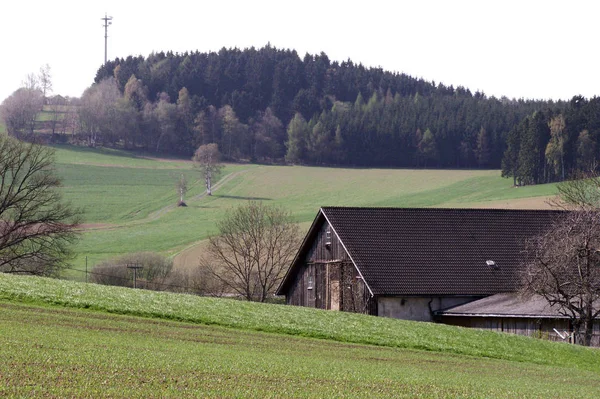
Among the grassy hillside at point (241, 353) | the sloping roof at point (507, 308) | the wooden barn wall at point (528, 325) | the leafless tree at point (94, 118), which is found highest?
the leafless tree at point (94, 118)

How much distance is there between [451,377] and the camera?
913 inches

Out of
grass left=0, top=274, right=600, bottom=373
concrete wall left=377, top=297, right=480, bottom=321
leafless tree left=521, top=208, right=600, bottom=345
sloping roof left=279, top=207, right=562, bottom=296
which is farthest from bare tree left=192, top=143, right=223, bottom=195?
grass left=0, top=274, right=600, bottom=373

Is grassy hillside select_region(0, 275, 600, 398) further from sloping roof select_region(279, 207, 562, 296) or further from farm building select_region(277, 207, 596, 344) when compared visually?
sloping roof select_region(279, 207, 562, 296)

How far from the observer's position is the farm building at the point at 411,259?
46594 mm

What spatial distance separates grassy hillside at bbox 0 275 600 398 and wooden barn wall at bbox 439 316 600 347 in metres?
6.47

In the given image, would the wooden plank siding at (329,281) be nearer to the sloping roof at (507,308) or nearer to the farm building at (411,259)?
the farm building at (411,259)

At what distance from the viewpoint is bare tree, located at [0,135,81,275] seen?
2274 inches

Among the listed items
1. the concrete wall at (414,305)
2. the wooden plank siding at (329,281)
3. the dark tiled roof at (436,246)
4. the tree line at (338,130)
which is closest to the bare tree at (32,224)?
the wooden plank siding at (329,281)

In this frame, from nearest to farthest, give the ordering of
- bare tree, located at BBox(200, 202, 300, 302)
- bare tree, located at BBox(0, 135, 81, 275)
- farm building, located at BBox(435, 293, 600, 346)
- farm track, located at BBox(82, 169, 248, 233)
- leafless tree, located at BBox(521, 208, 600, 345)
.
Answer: leafless tree, located at BBox(521, 208, 600, 345) < farm building, located at BBox(435, 293, 600, 346) < bare tree, located at BBox(0, 135, 81, 275) < bare tree, located at BBox(200, 202, 300, 302) < farm track, located at BBox(82, 169, 248, 233)

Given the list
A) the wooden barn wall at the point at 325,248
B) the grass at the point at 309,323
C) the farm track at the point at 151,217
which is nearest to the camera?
the grass at the point at 309,323

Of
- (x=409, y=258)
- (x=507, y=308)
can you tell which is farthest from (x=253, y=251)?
(x=507, y=308)

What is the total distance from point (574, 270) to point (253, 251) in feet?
104

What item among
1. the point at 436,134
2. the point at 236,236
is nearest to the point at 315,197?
the point at 436,134

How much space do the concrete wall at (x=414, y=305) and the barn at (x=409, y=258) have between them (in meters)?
0.05
